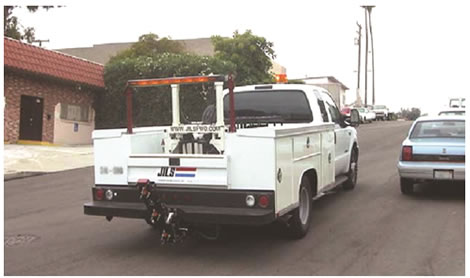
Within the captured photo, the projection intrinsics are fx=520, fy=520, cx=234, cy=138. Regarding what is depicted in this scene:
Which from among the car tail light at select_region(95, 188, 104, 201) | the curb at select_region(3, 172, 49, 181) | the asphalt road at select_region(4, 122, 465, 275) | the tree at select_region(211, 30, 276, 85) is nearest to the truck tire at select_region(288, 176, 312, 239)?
the asphalt road at select_region(4, 122, 465, 275)

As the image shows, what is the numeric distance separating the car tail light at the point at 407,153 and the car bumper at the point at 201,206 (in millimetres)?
4520

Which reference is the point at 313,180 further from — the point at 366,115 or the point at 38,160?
the point at 366,115

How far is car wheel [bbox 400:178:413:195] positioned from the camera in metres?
9.12

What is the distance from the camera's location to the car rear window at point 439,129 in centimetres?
911

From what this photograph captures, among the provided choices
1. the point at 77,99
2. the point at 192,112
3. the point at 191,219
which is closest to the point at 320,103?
the point at 191,219

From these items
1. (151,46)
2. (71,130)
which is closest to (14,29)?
(151,46)

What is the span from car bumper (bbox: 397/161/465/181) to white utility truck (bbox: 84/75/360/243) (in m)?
2.60

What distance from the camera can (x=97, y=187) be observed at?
19.5 feet

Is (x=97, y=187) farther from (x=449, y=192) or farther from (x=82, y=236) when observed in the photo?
(x=449, y=192)

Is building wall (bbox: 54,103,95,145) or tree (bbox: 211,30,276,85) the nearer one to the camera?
building wall (bbox: 54,103,95,145)

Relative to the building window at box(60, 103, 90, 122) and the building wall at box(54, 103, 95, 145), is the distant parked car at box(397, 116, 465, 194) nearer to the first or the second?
the building wall at box(54, 103, 95, 145)

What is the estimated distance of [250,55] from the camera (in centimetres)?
2769

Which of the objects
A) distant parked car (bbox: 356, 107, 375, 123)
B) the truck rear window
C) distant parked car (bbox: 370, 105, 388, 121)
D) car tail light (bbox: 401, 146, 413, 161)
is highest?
distant parked car (bbox: 370, 105, 388, 121)

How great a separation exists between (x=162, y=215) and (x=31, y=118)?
651 inches
